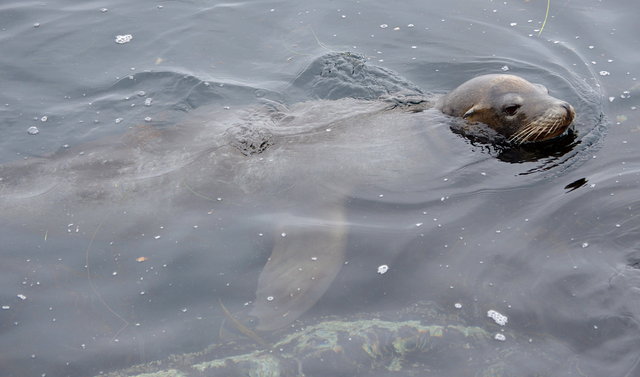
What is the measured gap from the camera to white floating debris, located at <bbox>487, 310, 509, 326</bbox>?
5219mm

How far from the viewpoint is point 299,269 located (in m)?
5.97

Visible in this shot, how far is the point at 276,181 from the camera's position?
6.91 meters

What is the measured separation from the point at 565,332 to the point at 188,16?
7.55m

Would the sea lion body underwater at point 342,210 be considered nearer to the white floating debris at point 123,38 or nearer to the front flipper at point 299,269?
the front flipper at point 299,269

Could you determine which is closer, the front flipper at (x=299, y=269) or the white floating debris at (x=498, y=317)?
the white floating debris at (x=498, y=317)

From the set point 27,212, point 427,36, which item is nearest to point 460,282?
point 27,212


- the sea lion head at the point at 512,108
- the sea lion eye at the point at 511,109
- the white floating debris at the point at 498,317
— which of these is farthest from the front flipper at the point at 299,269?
the sea lion eye at the point at 511,109

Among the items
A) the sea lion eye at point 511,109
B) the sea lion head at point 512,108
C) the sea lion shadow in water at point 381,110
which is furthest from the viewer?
the sea lion eye at point 511,109

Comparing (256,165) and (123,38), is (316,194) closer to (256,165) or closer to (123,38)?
(256,165)

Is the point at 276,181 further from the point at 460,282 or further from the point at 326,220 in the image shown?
the point at 460,282

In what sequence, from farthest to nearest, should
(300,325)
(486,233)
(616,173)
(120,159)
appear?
(120,159) < (616,173) < (486,233) < (300,325)

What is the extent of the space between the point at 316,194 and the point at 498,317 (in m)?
2.26

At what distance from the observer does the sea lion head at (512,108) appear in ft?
22.8

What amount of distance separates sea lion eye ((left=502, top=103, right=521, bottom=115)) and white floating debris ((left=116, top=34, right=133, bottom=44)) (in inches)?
220
